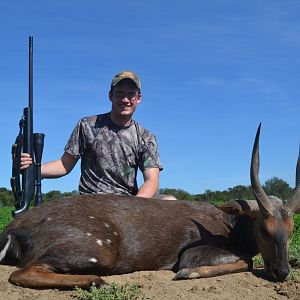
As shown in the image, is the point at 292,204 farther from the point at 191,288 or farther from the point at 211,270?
the point at 191,288

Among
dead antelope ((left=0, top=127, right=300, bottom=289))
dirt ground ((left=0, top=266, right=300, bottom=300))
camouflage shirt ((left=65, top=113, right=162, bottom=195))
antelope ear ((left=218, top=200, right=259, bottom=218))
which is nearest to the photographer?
dirt ground ((left=0, top=266, right=300, bottom=300))

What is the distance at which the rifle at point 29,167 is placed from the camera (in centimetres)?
800

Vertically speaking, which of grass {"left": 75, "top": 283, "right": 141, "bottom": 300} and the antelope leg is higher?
the antelope leg

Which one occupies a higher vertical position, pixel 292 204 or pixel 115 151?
pixel 115 151

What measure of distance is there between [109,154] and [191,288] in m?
3.22

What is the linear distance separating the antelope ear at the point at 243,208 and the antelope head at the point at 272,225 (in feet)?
0.67

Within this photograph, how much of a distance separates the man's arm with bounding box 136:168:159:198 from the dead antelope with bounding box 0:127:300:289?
42.6 inches

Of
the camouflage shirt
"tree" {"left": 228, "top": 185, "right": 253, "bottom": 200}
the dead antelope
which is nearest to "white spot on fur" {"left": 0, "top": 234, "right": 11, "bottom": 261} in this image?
the dead antelope

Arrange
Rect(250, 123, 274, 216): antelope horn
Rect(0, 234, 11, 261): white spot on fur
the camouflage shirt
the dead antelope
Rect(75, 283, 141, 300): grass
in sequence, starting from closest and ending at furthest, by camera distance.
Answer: Rect(75, 283, 141, 300): grass, the dead antelope, Rect(0, 234, 11, 261): white spot on fur, Rect(250, 123, 274, 216): antelope horn, the camouflage shirt

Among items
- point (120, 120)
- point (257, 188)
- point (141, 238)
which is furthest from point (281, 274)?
point (120, 120)

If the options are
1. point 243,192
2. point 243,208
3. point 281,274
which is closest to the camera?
point 281,274

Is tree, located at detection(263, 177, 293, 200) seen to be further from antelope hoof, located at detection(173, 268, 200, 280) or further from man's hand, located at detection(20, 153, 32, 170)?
man's hand, located at detection(20, 153, 32, 170)

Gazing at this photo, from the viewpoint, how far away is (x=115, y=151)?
27.6 ft

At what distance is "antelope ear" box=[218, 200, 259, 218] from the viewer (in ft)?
22.5
